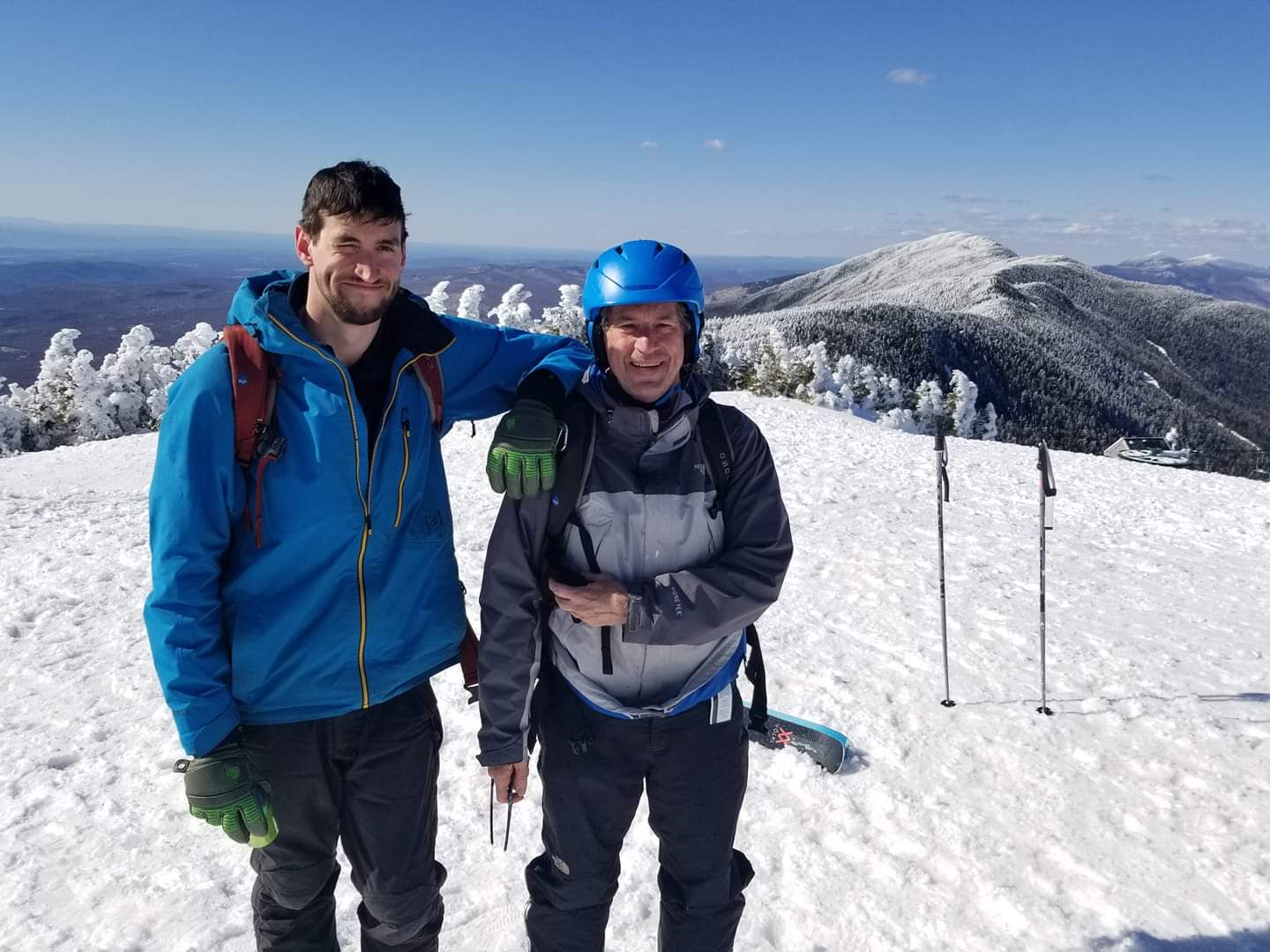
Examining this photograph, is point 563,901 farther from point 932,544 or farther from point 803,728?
point 932,544

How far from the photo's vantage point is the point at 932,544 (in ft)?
33.6

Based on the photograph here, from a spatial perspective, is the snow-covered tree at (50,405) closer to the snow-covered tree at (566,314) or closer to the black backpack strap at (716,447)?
the snow-covered tree at (566,314)

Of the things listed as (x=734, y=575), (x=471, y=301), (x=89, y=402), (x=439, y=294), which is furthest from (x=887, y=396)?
(x=734, y=575)

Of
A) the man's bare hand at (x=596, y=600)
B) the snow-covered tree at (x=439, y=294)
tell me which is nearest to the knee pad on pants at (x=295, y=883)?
the man's bare hand at (x=596, y=600)

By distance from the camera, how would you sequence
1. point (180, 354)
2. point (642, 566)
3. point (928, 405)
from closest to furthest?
point (642, 566) → point (180, 354) → point (928, 405)

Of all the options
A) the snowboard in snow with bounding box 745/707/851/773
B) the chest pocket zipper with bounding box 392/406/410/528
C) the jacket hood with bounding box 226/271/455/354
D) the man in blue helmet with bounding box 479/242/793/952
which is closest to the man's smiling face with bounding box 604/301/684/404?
the man in blue helmet with bounding box 479/242/793/952

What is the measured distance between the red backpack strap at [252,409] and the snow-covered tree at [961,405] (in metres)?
67.5

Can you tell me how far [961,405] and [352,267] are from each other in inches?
2747

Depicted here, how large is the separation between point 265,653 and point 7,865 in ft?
10.1

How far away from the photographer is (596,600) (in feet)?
8.82

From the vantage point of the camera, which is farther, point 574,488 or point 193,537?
point 574,488

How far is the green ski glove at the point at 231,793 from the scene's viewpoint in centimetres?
249

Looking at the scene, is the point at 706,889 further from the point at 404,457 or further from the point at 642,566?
the point at 404,457

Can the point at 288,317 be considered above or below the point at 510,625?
above
